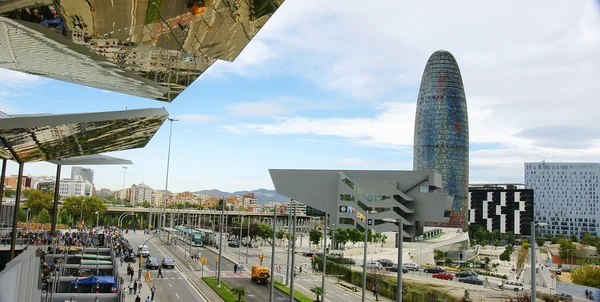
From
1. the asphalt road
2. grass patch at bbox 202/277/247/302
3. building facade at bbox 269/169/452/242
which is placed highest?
building facade at bbox 269/169/452/242

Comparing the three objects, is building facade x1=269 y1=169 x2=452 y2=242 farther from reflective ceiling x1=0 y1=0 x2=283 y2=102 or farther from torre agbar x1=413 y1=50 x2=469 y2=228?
torre agbar x1=413 y1=50 x2=469 y2=228

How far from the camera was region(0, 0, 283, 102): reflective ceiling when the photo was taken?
384 inches

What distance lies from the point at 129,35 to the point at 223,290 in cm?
2761

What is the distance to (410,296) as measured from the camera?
35188mm

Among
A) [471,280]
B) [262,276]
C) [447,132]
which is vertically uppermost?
[447,132]

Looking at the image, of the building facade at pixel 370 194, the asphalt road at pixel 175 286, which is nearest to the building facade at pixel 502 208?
the building facade at pixel 370 194

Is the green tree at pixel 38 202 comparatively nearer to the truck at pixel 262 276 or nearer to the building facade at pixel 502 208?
the truck at pixel 262 276

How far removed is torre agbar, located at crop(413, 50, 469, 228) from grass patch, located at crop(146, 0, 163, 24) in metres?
128

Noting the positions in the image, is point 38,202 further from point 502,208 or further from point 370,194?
point 502,208

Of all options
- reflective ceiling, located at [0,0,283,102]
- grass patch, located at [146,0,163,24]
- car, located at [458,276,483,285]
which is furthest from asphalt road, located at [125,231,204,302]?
car, located at [458,276,483,285]

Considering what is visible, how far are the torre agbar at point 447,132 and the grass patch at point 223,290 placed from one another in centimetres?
10143

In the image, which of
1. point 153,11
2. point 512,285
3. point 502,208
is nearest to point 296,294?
point 512,285

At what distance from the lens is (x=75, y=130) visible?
20547 mm

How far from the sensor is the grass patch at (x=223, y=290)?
3285 centimetres
